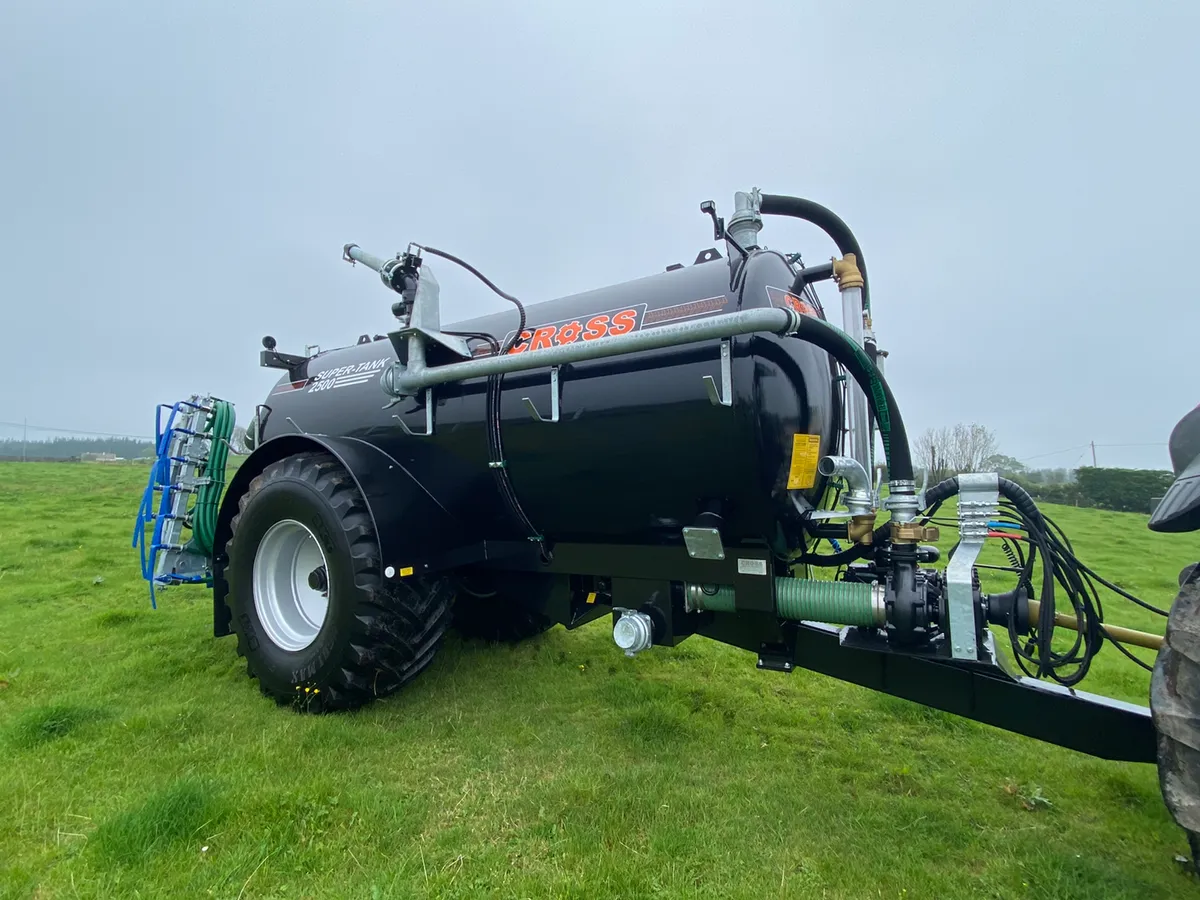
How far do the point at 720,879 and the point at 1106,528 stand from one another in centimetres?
1622

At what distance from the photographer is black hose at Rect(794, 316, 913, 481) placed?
2.84m

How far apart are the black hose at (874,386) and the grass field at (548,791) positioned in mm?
1474

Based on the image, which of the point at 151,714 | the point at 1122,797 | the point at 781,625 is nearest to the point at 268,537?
the point at 151,714

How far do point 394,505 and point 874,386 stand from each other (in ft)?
A: 8.20

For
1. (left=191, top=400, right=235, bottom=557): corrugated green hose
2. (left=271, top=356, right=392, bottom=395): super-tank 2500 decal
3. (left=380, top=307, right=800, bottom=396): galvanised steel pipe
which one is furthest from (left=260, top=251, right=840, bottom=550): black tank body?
(left=191, top=400, right=235, bottom=557): corrugated green hose

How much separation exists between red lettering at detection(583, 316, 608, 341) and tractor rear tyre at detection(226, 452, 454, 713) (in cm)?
152

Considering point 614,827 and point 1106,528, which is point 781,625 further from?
point 1106,528

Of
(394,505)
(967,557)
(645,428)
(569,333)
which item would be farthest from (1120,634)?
(394,505)

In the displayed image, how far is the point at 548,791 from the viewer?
304 centimetres

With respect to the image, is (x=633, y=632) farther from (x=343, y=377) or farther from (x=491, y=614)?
(x=343, y=377)

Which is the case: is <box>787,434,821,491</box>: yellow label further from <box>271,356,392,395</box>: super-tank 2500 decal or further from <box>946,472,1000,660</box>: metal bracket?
<box>271,356,392,395</box>: super-tank 2500 decal

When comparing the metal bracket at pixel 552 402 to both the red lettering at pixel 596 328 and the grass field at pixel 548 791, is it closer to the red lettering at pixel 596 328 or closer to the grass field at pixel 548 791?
the red lettering at pixel 596 328

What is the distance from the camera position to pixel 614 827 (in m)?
2.77

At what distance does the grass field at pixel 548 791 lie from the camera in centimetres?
246
